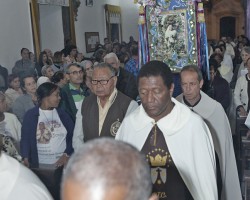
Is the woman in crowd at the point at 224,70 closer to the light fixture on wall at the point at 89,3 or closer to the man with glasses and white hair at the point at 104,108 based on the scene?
the man with glasses and white hair at the point at 104,108

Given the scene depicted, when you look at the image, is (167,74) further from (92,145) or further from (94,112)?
(92,145)

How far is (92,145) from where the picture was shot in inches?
41.4

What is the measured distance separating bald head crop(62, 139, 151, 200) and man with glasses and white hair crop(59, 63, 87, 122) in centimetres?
368

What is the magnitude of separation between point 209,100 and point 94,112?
3.46ft

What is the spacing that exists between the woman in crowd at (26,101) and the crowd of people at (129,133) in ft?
0.04

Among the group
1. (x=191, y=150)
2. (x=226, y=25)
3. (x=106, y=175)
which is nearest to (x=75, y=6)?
(x=226, y=25)

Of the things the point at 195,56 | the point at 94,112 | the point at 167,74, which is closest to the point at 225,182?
the point at 94,112

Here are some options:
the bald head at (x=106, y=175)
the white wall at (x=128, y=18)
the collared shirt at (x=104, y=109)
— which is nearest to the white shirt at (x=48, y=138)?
the collared shirt at (x=104, y=109)

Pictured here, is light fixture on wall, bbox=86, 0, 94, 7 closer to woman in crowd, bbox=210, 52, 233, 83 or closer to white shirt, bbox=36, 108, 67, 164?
woman in crowd, bbox=210, 52, 233, 83

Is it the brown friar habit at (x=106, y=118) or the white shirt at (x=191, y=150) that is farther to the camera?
the brown friar habit at (x=106, y=118)

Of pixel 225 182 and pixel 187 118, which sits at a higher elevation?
pixel 187 118

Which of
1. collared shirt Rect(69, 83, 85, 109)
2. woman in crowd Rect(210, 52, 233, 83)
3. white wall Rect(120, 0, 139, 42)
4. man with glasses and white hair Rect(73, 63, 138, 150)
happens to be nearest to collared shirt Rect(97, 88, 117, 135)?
man with glasses and white hair Rect(73, 63, 138, 150)

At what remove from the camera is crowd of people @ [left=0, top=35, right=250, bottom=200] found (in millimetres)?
1013

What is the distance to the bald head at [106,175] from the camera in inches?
38.1
